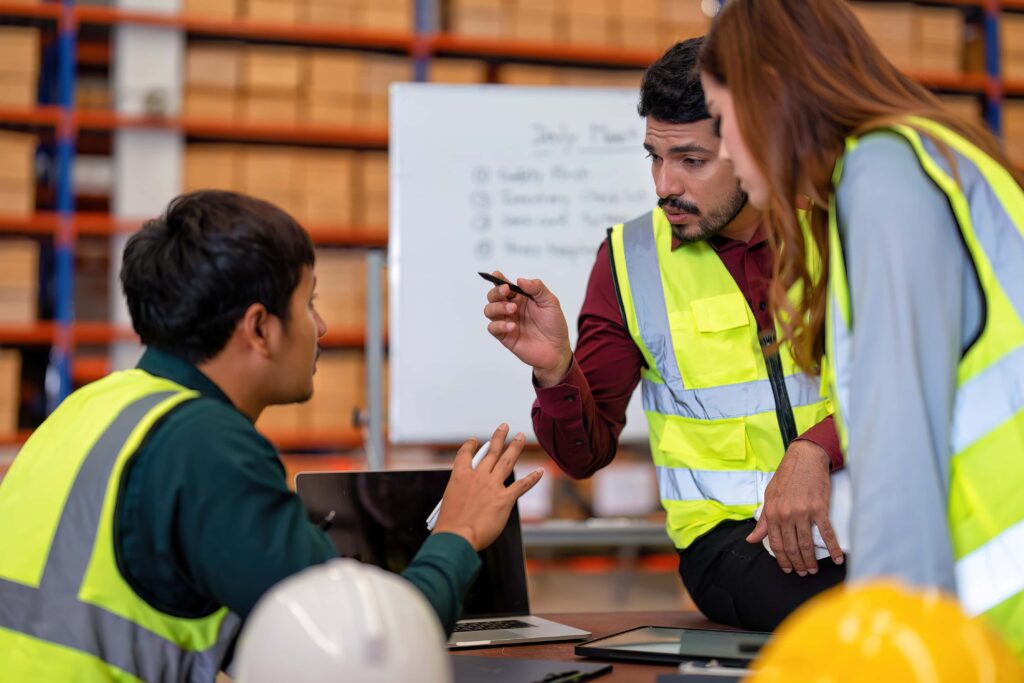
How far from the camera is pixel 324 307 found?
462cm

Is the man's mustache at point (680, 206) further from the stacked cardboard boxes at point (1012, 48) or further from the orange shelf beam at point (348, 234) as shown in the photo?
the stacked cardboard boxes at point (1012, 48)

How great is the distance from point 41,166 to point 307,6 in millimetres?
1332

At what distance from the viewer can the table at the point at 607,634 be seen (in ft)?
3.53

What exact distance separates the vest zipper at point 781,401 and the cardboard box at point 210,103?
11.4 feet

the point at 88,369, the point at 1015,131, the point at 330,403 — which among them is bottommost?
the point at 330,403

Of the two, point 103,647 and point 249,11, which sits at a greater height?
point 249,11

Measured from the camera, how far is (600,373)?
6.03 ft

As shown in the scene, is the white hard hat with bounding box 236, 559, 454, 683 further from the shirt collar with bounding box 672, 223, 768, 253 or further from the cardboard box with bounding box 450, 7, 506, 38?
the cardboard box with bounding box 450, 7, 506, 38

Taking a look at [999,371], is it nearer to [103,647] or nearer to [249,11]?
[103,647]

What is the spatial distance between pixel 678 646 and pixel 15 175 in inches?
158

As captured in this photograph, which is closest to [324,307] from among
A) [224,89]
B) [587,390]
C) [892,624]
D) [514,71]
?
[224,89]

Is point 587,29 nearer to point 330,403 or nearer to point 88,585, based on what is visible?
point 330,403

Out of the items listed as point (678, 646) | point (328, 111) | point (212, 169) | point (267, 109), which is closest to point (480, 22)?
point (328, 111)

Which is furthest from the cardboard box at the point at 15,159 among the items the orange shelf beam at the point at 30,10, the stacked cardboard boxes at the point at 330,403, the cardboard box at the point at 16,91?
the stacked cardboard boxes at the point at 330,403
